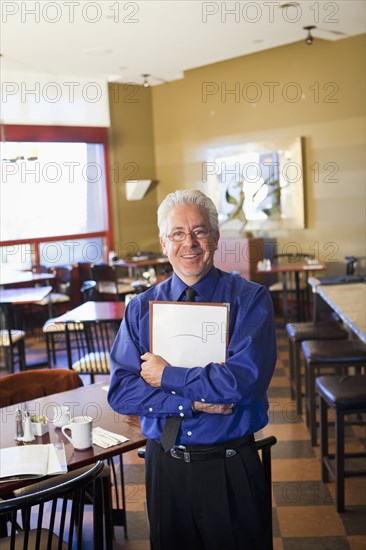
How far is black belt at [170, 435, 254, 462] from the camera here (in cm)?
206

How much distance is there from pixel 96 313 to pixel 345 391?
7.98 ft

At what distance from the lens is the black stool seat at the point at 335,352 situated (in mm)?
4258

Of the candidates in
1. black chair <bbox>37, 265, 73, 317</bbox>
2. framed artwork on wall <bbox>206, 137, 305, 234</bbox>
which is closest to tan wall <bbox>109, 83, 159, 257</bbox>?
framed artwork on wall <bbox>206, 137, 305, 234</bbox>

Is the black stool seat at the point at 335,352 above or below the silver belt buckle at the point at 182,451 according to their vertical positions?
below

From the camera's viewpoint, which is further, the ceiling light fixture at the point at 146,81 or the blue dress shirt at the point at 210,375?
the ceiling light fixture at the point at 146,81

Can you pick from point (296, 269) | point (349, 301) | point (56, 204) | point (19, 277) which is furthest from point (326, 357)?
point (56, 204)

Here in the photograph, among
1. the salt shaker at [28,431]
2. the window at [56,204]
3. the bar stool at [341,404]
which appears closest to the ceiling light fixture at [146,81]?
the window at [56,204]

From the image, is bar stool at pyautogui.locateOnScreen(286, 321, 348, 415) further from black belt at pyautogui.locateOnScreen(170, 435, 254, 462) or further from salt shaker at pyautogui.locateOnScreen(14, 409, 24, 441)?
black belt at pyautogui.locateOnScreen(170, 435, 254, 462)

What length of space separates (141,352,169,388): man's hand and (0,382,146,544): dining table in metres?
0.53

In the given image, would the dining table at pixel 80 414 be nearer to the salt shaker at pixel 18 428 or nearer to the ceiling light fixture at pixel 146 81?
the salt shaker at pixel 18 428

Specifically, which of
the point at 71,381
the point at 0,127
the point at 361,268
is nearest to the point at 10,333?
the point at 71,381

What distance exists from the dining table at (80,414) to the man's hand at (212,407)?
588 millimetres

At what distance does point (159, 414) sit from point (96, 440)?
613 millimetres

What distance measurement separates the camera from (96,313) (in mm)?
5379
